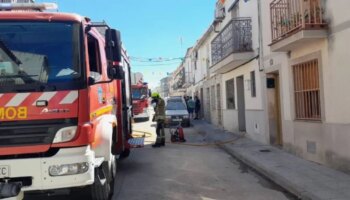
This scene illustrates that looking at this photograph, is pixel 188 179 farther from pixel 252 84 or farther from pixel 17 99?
pixel 252 84

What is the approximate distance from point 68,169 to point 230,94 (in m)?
18.1

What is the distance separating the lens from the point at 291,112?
12594mm

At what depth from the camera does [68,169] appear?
554 centimetres

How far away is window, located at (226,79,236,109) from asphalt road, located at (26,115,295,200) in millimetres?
8034

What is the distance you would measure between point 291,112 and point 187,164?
3.28 meters

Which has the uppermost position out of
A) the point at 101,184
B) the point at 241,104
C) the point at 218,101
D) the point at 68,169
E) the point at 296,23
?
the point at 296,23

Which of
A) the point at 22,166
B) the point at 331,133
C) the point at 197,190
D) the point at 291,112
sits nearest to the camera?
the point at 22,166

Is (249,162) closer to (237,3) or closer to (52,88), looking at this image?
(52,88)

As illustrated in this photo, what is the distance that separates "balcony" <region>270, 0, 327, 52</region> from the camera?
10000 millimetres

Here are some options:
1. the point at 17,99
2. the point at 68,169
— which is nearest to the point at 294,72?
the point at 68,169

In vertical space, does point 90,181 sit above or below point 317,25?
below

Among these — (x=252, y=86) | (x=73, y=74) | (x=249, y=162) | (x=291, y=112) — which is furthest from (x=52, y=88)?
(x=252, y=86)

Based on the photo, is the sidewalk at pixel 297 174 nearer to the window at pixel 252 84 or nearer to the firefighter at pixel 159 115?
the firefighter at pixel 159 115

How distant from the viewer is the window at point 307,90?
11.0 meters
